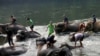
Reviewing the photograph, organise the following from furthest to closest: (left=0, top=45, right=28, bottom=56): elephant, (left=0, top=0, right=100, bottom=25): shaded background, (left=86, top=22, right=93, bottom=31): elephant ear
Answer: (left=0, top=0, right=100, bottom=25): shaded background, (left=86, top=22, right=93, bottom=31): elephant ear, (left=0, top=45, right=28, bottom=56): elephant

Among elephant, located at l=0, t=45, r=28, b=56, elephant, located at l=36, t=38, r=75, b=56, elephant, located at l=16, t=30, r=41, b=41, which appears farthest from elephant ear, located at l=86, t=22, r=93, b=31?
elephant, located at l=0, t=45, r=28, b=56

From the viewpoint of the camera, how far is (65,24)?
121 ft

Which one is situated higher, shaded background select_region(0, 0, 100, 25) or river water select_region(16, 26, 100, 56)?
river water select_region(16, 26, 100, 56)

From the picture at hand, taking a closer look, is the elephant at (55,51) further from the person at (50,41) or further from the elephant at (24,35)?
the elephant at (24,35)

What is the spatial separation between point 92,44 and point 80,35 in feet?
5.94

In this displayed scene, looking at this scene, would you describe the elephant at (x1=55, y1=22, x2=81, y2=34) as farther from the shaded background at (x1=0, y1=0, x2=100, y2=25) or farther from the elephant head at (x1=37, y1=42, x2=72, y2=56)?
the shaded background at (x1=0, y1=0, x2=100, y2=25)

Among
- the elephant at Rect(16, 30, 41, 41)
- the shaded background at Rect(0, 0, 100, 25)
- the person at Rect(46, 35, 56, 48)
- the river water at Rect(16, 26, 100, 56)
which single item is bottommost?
the shaded background at Rect(0, 0, 100, 25)

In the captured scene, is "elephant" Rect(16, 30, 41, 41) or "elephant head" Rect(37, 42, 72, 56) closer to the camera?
"elephant head" Rect(37, 42, 72, 56)

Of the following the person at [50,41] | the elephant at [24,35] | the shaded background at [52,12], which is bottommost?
the shaded background at [52,12]

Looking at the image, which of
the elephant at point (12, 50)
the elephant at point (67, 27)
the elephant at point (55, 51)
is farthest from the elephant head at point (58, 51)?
the elephant at point (67, 27)

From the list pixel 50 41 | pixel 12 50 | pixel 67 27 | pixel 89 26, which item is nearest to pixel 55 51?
pixel 50 41

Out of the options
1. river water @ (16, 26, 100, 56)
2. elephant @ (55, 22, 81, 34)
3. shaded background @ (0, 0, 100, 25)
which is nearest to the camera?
river water @ (16, 26, 100, 56)

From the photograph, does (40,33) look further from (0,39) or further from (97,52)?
(97,52)

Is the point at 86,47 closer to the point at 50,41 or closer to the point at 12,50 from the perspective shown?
the point at 50,41
